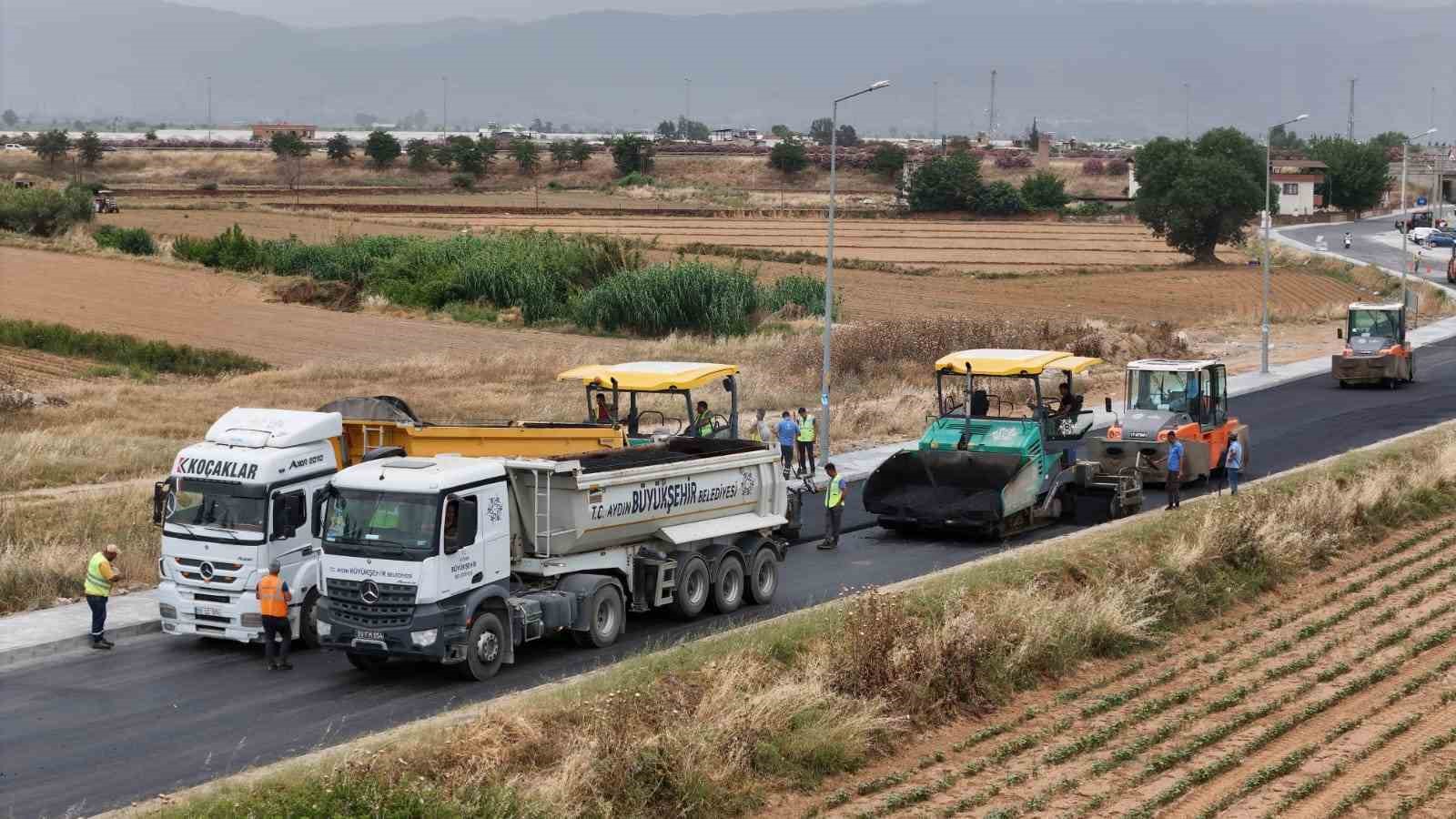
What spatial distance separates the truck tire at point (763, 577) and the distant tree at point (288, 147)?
148517 mm

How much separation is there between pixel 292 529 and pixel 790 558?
8171mm

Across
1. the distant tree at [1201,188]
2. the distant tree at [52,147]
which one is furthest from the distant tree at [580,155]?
the distant tree at [1201,188]

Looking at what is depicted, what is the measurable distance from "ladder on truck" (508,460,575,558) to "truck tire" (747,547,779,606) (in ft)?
11.1

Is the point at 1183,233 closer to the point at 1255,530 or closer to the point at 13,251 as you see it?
the point at 13,251

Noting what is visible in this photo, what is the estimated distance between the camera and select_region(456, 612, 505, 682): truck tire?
1783cm

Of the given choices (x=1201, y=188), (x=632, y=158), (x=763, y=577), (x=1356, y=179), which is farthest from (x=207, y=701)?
(x=632, y=158)

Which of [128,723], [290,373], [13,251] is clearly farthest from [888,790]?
[13,251]

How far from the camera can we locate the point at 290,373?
147ft

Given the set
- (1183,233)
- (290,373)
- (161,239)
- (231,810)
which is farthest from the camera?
(1183,233)

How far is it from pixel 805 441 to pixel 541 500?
43.7 feet

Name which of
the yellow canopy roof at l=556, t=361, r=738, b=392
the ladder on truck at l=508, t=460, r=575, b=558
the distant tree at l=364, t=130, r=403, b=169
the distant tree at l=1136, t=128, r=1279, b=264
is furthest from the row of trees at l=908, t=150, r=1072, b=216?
the ladder on truck at l=508, t=460, r=575, b=558

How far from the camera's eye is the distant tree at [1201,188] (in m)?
88.8

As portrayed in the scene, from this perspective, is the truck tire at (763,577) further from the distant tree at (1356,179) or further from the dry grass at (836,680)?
the distant tree at (1356,179)

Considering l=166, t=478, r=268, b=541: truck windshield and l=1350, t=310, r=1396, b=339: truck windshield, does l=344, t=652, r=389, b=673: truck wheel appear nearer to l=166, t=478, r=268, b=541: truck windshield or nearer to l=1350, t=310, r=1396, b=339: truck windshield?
l=166, t=478, r=268, b=541: truck windshield
